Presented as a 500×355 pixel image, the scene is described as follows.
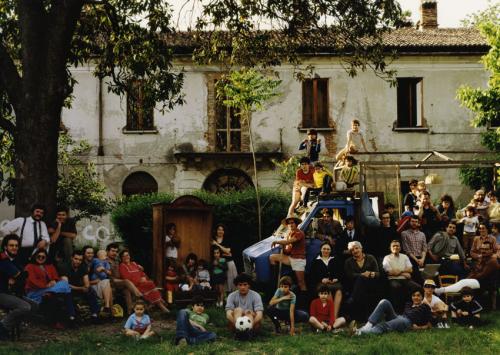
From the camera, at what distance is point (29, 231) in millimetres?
13844

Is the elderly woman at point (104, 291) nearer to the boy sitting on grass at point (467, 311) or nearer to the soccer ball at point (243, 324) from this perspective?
the soccer ball at point (243, 324)

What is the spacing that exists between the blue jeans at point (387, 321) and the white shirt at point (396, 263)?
117cm

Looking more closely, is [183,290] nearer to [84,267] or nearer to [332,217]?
[84,267]

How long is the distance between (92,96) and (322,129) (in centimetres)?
→ 827

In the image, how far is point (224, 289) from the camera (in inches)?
645

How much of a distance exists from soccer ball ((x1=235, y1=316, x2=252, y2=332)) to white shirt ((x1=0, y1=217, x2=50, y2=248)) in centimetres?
360

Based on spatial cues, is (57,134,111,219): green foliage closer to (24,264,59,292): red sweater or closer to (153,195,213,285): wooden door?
(153,195,213,285): wooden door

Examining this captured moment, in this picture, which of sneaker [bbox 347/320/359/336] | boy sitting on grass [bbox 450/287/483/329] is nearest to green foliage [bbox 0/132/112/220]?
sneaker [bbox 347/320/359/336]

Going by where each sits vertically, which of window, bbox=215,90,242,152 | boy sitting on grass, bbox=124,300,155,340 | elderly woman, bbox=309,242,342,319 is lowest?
boy sitting on grass, bbox=124,300,155,340

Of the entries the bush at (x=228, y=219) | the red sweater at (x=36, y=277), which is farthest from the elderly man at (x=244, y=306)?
the bush at (x=228, y=219)

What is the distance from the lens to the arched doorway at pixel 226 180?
1154 inches

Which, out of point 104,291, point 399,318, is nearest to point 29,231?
point 104,291

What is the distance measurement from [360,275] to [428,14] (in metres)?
21.1

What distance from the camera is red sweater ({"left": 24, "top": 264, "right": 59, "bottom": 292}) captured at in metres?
13.3
